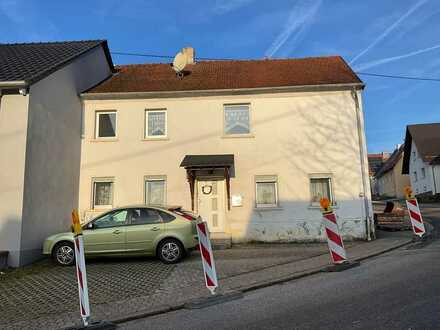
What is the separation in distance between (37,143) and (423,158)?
128ft

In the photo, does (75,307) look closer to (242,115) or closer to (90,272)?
(90,272)

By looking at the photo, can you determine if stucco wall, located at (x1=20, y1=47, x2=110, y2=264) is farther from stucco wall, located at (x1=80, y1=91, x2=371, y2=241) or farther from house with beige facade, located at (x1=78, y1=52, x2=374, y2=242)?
stucco wall, located at (x1=80, y1=91, x2=371, y2=241)

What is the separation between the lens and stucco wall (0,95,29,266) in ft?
35.9

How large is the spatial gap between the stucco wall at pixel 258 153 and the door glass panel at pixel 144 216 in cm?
393

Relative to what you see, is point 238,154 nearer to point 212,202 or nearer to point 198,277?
point 212,202

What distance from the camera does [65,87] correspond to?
46.7 feet

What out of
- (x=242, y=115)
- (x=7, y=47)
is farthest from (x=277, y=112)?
(x=7, y=47)

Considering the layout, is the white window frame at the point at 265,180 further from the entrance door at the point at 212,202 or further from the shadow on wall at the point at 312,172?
the entrance door at the point at 212,202

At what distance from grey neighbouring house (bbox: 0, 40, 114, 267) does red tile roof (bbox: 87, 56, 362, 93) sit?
209 centimetres

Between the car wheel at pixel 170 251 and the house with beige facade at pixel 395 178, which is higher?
the house with beige facade at pixel 395 178

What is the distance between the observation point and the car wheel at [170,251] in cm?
1067

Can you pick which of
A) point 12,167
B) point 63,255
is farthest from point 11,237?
point 12,167

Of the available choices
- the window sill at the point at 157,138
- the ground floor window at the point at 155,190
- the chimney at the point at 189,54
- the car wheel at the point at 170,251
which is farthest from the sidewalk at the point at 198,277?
the chimney at the point at 189,54

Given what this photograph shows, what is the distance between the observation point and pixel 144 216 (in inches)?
435
